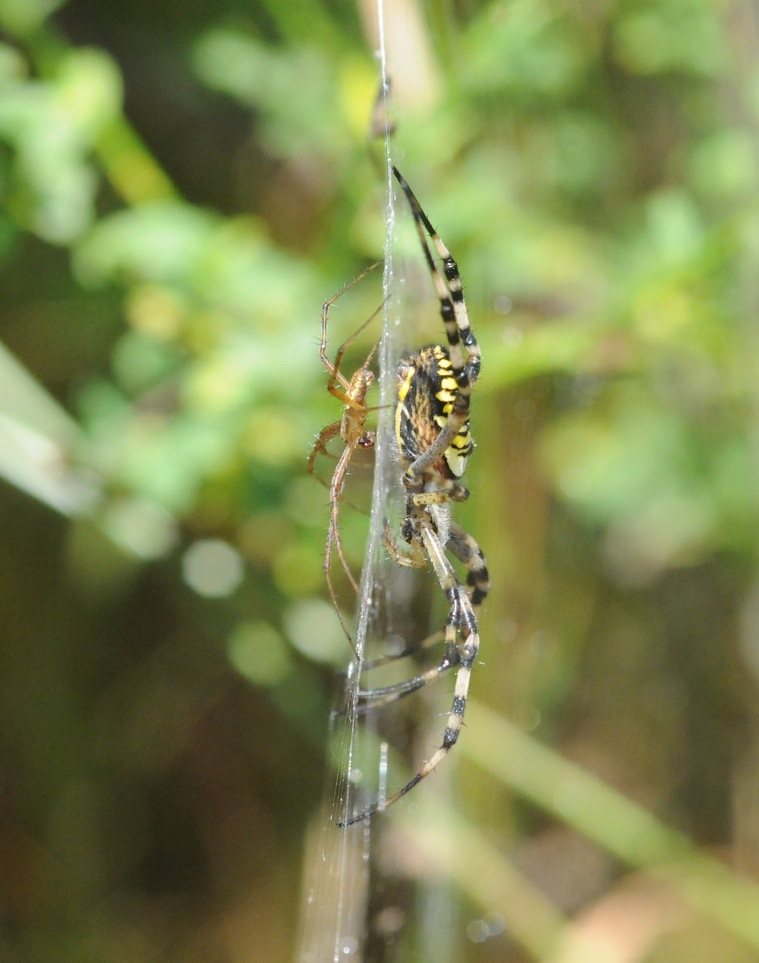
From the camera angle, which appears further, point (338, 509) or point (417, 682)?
point (417, 682)

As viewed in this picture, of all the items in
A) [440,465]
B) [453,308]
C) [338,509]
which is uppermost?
[453,308]

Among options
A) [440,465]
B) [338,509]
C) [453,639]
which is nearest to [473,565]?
[453,639]

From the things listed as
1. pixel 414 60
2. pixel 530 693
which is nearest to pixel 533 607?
pixel 530 693

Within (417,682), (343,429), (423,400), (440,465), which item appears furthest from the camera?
(417,682)

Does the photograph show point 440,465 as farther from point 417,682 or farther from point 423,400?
point 417,682

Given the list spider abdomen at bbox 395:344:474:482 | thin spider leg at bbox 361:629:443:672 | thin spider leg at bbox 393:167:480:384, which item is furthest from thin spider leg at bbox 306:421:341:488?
thin spider leg at bbox 361:629:443:672

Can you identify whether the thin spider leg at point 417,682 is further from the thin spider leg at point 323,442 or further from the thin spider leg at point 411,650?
the thin spider leg at point 323,442
